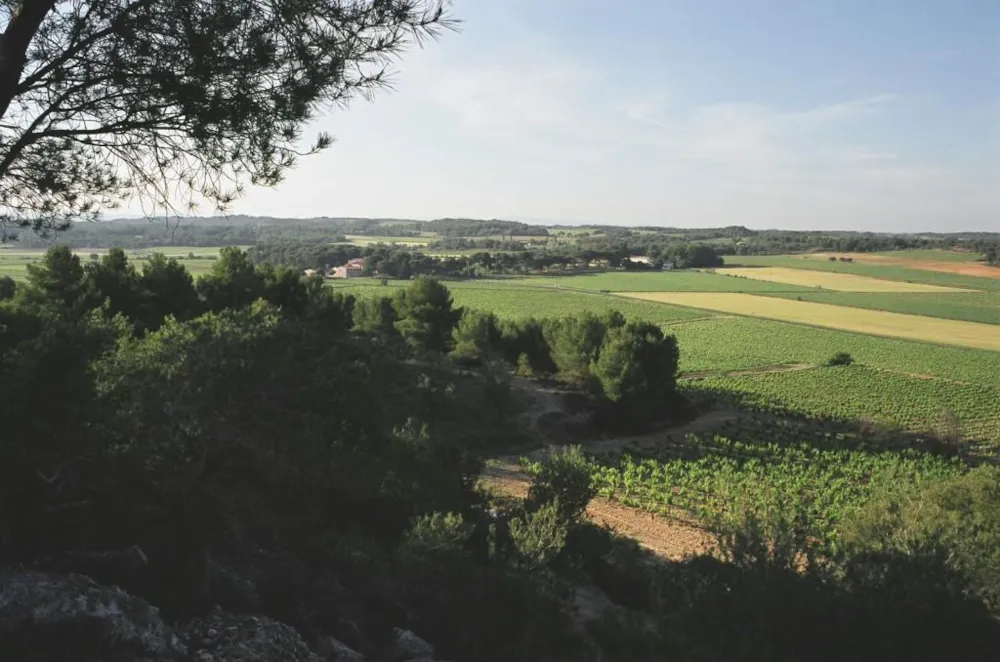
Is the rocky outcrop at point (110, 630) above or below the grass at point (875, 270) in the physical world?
below

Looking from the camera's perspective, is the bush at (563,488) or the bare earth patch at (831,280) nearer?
the bush at (563,488)

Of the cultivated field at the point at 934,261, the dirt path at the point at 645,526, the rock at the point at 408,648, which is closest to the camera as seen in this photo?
the rock at the point at 408,648

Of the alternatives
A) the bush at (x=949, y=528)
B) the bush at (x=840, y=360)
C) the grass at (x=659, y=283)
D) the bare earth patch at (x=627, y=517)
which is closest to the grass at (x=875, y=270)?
the grass at (x=659, y=283)

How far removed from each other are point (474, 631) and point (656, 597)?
479 centimetres

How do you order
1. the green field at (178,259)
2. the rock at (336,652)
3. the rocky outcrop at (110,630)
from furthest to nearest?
1. the green field at (178,259)
2. the rock at (336,652)
3. the rocky outcrop at (110,630)

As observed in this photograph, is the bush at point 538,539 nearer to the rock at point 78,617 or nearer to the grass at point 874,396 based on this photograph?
the rock at point 78,617

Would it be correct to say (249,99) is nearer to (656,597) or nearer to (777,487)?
(656,597)

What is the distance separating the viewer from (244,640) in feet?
21.3

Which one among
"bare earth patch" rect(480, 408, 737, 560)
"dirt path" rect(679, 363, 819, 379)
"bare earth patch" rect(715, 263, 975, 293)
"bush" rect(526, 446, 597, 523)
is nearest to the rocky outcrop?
"bush" rect(526, 446, 597, 523)

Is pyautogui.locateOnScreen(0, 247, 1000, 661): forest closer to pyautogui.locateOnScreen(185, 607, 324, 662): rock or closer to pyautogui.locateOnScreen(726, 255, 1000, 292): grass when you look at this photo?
pyautogui.locateOnScreen(185, 607, 324, 662): rock

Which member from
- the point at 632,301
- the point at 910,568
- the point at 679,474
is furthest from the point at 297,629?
the point at 632,301

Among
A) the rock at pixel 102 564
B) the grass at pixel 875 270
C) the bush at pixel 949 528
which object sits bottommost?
the bush at pixel 949 528

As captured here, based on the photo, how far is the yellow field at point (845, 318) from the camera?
6688 cm

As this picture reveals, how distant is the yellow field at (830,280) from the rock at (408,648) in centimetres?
10112
